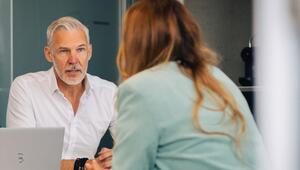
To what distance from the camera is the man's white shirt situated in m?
2.62

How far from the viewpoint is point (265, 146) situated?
4.62 feet

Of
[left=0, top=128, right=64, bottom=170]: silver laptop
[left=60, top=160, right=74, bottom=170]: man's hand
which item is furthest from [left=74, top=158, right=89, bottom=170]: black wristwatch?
[left=0, top=128, right=64, bottom=170]: silver laptop

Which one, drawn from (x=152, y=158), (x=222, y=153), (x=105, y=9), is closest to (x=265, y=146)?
(x=222, y=153)

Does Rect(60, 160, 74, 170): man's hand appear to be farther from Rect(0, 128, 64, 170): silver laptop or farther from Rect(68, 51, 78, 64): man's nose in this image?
Rect(68, 51, 78, 64): man's nose

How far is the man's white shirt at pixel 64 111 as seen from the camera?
8.60ft

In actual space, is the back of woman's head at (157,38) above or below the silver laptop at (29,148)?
above

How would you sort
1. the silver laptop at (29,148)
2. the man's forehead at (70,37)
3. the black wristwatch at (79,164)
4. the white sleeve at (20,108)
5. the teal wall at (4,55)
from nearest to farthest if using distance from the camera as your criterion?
the silver laptop at (29,148), the black wristwatch at (79,164), the white sleeve at (20,108), the man's forehead at (70,37), the teal wall at (4,55)

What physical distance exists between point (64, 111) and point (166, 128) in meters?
1.43

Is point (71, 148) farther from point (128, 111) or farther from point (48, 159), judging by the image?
point (128, 111)

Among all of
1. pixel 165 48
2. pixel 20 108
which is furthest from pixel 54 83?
pixel 165 48

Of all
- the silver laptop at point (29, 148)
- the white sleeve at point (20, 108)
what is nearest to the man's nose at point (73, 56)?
the white sleeve at point (20, 108)

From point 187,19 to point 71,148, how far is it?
132cm

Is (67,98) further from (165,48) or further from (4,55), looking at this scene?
(165,48)

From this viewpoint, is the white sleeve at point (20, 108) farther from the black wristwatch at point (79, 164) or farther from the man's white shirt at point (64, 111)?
the black wristwatch at point (79, 164)
